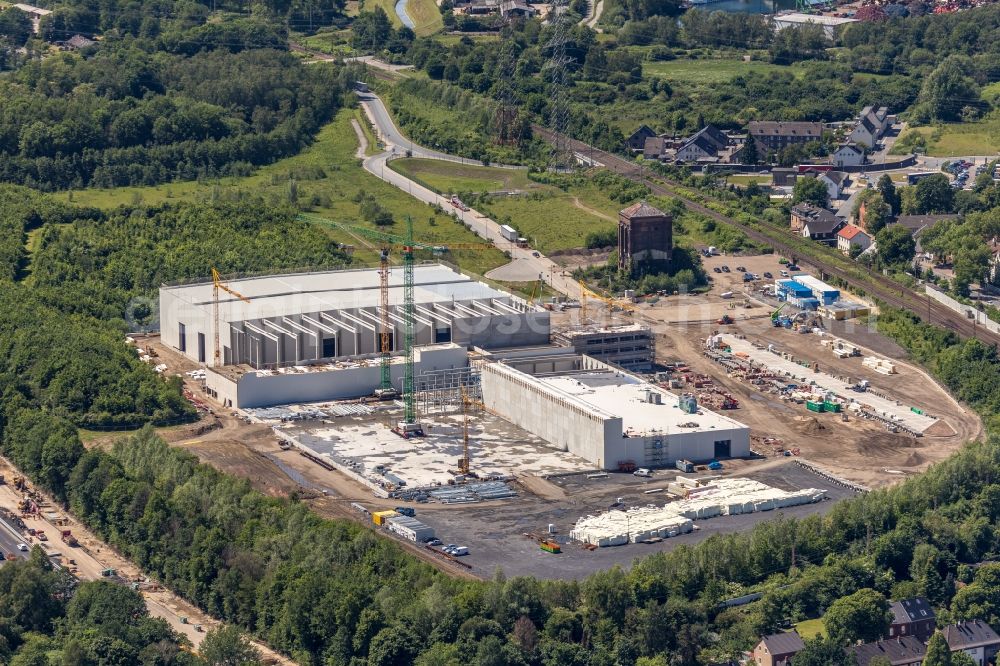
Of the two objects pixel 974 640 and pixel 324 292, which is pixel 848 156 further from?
pixel 974 640

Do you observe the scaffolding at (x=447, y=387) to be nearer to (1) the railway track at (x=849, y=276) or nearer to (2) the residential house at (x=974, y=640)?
(1) the railway track at (x=849, y=276)

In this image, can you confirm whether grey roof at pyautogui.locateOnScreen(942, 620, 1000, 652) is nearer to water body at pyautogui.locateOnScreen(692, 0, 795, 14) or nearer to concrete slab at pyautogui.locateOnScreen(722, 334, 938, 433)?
concrete slab at pyautogui.locateOnScreen(722, 334, 938, 433)

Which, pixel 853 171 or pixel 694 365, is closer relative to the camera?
pixel 694 365

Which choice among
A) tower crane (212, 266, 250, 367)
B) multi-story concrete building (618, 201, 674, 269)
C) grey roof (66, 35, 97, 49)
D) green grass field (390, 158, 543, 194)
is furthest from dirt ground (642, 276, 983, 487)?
grey roof (66, 35, 97, 49)

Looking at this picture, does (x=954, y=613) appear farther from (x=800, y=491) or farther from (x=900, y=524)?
(x=800, y=491)

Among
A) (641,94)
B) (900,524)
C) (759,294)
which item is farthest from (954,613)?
(641,94)

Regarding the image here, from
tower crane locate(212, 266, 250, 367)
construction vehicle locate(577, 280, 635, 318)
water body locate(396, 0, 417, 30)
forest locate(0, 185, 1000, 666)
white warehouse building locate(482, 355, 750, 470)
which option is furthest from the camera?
water body locate(396, 0, 417, 30)

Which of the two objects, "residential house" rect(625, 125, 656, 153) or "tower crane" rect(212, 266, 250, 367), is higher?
"residential house" rect(625, 125, 656, 153)
